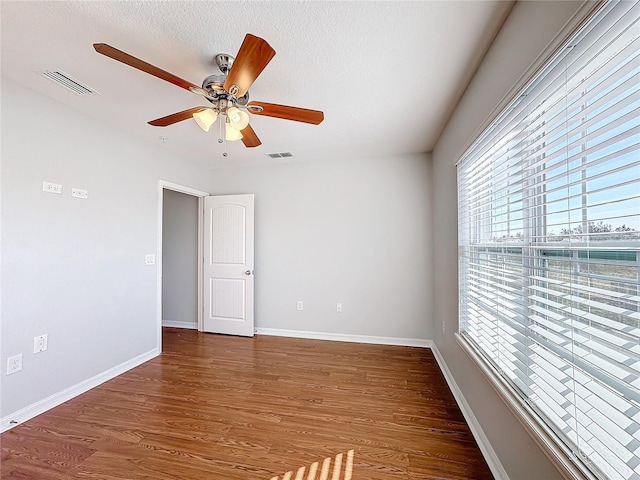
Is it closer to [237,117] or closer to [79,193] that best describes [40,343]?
[79,193]

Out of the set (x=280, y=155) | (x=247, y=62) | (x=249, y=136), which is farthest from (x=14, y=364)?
(x=280, y=155)

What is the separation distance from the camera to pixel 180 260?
4477 millimetres

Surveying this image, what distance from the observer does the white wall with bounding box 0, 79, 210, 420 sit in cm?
207

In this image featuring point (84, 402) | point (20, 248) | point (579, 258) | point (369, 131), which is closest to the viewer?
point (579, 258)

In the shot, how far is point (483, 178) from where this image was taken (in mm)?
1865

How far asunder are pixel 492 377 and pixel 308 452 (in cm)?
122

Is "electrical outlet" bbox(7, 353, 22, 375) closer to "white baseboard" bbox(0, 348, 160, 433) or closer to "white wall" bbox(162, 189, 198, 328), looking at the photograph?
"white baseboard" bbox(0, 348, 160, 433)

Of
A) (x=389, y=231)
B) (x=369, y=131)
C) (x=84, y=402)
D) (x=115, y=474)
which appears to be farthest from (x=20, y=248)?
(x=389, y=231)

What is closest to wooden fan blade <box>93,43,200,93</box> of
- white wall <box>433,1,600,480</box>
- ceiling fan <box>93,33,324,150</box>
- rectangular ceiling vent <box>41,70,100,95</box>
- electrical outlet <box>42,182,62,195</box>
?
ceiling fan <box>93,33,324,150</box>

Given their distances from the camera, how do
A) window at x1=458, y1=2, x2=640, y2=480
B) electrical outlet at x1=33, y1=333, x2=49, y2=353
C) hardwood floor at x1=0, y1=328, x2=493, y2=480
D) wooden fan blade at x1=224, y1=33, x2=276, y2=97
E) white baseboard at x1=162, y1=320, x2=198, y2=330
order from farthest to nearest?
1. white baseboard at x1=162, y1=320, x2=198, y2=330
2. electrical outlet at x1=33, y1=333, x2=49, y2=353
3. hardwood floor at x1=0, y1=328, x2=493, y2=480
4. wooden fan blade at x1=224, y1=33, x2=276, y2=97
5. window at x1=458, y1=2, x2=640, y2=480

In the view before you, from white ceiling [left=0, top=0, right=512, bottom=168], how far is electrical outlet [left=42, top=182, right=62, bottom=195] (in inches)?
27.8

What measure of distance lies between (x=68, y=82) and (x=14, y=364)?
2.11m

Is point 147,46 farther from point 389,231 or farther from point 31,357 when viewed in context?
point 389,231

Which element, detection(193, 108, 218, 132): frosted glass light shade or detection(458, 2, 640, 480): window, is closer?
detection(458, 2, 640, 480): window
